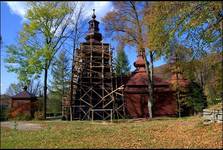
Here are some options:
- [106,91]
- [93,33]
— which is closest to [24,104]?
[106,91]

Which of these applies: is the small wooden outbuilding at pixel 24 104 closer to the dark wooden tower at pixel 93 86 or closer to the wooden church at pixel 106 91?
the wooden church at pixel 106 91

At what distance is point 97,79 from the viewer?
127ft

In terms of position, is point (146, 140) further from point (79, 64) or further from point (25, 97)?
point (25, 97)

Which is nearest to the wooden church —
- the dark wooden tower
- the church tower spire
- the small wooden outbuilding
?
the dark wooden tower

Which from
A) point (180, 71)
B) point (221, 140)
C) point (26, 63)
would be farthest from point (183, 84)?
point (221, 140)

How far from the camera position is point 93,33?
1692 inches

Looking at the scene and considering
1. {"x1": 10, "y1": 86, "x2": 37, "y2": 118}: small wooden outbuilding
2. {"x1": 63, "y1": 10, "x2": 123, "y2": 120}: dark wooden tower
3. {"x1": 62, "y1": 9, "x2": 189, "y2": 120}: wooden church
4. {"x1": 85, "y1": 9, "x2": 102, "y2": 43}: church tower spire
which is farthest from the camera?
{"x1": 85, "y1": 9, "x2": 102, "y2": 43}: church tower spire

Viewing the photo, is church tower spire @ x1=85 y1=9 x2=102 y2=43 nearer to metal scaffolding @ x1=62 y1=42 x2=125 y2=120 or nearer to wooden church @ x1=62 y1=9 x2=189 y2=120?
wooden church @ x1=62 y1=9 x2=189 y2=120

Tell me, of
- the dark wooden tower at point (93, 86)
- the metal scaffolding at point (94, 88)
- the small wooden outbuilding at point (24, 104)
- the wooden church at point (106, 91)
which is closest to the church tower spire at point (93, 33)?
the wooden church at point (106, 91)

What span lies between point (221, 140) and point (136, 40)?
20.0 metres

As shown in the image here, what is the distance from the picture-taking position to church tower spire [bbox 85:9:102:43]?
140ft

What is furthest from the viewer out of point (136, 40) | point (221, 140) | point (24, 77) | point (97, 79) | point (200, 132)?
point (97, 79)

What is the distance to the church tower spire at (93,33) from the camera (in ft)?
140

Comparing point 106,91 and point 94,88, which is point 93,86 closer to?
point 94,88
